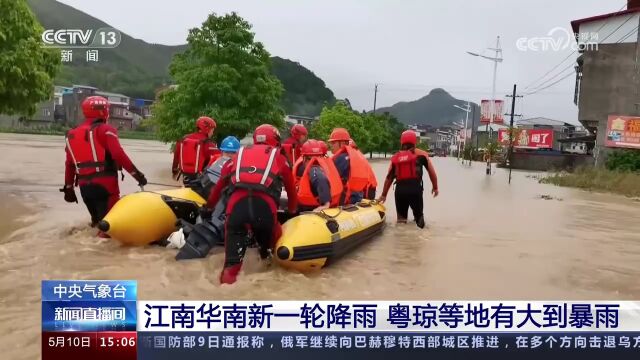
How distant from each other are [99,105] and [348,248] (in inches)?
92.0

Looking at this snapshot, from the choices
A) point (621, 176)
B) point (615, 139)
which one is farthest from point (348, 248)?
point (615, 139)

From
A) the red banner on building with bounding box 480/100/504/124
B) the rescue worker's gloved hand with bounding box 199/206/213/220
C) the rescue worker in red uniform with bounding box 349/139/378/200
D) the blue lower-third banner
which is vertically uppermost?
the red banner on building with bounding box 480/100/504/124

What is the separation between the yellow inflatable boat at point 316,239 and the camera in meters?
3.75

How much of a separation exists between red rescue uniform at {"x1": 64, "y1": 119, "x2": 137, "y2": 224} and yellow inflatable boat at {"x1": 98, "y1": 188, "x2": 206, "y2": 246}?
0.68 feet

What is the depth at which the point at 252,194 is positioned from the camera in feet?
11.3

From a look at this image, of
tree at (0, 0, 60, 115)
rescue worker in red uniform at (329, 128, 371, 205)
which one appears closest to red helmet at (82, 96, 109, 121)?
rescue worker in red uniform at (329, 128, 371, 205)

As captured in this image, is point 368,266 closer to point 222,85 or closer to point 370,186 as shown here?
point 370,186

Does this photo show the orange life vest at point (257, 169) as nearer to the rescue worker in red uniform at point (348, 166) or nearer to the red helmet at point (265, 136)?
the red helmet at point (265, 136)

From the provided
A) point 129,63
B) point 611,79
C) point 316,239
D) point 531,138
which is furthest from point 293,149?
point 531,138

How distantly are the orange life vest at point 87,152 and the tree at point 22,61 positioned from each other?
8.63ft

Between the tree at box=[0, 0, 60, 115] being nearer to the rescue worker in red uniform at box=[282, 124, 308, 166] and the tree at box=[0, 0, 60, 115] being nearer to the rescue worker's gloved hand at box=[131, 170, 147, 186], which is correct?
the rescue worker's gloved hand at box=[131, 170, 147, 186]

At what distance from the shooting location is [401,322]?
224 centimetres

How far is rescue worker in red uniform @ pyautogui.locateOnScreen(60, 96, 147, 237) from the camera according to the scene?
4.28 meters
